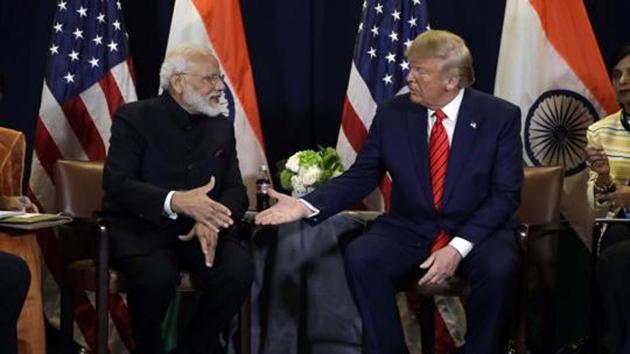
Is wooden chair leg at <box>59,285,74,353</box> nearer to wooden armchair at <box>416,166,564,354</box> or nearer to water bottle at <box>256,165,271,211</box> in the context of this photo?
water bottle at <box>256,165,271,211</box>

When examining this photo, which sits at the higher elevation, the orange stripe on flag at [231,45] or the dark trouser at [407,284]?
the orange stripe on flag at [231,45]

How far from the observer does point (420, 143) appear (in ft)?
14.0

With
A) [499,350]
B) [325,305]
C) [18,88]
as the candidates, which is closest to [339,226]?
[325,305]

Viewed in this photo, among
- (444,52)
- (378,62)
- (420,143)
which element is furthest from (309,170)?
(444,52)

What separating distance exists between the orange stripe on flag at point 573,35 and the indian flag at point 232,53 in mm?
1505

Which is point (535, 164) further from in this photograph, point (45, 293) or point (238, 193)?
point (45, 293)

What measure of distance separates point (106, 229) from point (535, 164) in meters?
2.17

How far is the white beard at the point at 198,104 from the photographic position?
4508 mm

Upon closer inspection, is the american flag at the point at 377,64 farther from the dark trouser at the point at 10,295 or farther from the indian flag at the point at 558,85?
the dark trouser at the point at 10,295

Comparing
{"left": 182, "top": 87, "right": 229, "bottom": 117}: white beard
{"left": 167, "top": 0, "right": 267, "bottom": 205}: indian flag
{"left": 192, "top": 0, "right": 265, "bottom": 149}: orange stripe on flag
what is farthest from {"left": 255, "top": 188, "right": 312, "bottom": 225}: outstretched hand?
{"left": 192, "top": 0, "right": 265, "bottom": 149}: orange stripe on flag

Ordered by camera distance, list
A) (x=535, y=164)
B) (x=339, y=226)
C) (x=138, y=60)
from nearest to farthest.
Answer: (x=339, y=226) → (x=535, y=164) → (x=138, y=60)

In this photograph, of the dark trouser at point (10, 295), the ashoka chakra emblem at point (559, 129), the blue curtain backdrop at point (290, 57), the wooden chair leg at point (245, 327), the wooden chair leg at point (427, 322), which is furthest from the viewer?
the blue curtain backdrop at point (290, 57)

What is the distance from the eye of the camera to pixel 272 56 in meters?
5.82

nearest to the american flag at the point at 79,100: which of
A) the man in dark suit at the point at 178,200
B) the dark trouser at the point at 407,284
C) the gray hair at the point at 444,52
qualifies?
the man in dark suit at the point at 178,200
